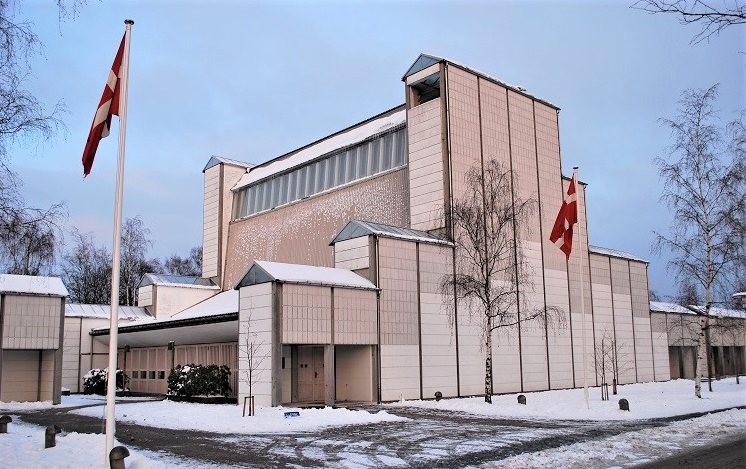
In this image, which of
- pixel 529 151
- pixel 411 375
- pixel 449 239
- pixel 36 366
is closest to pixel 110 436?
→ pixel 411 375

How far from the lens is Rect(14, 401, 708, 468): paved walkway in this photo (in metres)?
14.1

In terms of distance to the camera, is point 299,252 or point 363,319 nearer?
point 363,319

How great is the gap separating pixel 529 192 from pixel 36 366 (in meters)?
28.4

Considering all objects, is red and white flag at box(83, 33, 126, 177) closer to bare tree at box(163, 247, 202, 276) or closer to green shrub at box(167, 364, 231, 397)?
green shrub at box(167, 364, 231, 397)

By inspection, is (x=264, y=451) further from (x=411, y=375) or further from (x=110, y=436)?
(x=411, y=375)

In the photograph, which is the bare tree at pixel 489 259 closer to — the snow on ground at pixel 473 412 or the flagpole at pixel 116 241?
the snow on ground at pixel 473 412

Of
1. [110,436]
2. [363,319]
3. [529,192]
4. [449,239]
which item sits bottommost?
[110,436]

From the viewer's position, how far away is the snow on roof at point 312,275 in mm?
27172

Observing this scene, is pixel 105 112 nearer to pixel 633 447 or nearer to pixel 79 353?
pixel 633 447

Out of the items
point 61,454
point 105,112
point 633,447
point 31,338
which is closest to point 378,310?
point 633,447

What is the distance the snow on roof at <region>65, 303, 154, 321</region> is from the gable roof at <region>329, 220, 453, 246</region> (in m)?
19.5

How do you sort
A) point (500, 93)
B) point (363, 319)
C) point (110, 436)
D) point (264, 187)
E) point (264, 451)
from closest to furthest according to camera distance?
point (110, 436), point (264, 451), point (363, 319), point (500, 93), point (264, 187)

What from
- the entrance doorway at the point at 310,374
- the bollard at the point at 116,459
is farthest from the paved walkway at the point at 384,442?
the entrance doorway at the point at 310,374

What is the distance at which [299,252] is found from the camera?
42781 mm
